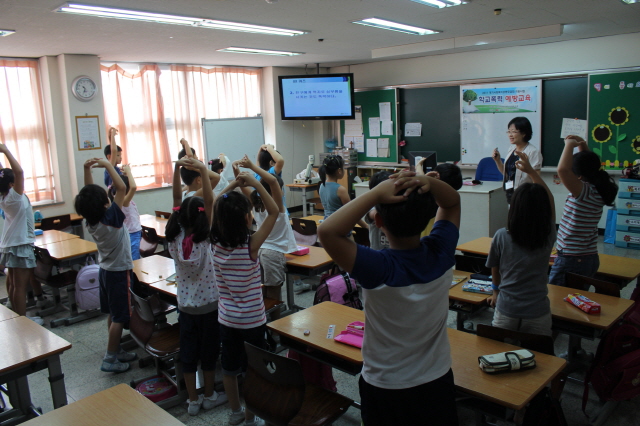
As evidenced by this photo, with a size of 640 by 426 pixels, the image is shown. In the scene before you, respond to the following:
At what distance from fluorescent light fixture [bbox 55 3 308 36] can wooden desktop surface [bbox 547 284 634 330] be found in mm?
3690

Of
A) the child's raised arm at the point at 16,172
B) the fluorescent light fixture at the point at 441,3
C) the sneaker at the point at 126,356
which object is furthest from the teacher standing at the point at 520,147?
the child's raised arm at the point at 16,172

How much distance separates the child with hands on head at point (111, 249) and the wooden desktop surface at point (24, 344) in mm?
800

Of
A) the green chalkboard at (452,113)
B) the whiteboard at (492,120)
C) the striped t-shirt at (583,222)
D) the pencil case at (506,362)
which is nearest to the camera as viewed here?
the pencil case at (506,362)

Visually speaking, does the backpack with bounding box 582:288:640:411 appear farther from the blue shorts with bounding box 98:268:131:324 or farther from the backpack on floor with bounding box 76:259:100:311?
the backpack on floor with bounding box 76:259:100:311

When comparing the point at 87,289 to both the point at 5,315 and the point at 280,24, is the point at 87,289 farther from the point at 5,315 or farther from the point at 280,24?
the point at 280,24

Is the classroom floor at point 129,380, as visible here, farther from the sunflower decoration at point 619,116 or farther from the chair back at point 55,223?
the sunflower decoration at point 619,116

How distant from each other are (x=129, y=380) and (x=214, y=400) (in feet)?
2.66

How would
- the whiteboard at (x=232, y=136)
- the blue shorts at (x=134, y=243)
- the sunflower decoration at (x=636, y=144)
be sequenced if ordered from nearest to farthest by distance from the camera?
the blue shorts at (x=134, y=243) < the sunflower decoration at (x=636, y=144) < the whiteboard at (x=232, y=136)

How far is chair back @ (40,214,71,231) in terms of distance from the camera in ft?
18.5

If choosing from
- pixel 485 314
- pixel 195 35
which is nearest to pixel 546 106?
pixel 485 314

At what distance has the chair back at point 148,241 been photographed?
5273 millimetres

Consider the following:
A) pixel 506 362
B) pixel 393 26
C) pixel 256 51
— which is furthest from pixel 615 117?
pixel 506 362

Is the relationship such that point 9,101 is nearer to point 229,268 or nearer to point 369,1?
point 369,1

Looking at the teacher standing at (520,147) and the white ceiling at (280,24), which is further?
the teacher standing at (520,147)
